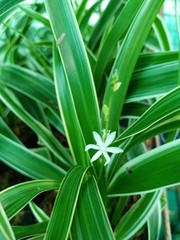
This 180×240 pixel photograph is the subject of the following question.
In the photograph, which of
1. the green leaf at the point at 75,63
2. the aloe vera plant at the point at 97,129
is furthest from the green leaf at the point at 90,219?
the green leaf at the point at 75,63

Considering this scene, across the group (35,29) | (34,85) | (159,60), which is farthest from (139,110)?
(35,29)

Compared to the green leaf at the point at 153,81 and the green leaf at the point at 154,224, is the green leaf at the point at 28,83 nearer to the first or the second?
the green leaf at the point at 153,81

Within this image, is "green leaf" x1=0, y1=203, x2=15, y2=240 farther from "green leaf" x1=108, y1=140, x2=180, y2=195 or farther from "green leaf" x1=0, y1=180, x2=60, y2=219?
"green leaf" x1=108, y1=140, x2=180, y2=195

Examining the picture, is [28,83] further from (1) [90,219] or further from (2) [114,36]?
(1) [90,219]

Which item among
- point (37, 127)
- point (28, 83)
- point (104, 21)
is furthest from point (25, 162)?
point (104, 21)

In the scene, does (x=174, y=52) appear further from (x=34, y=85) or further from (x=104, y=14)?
(x=34, y=85)
